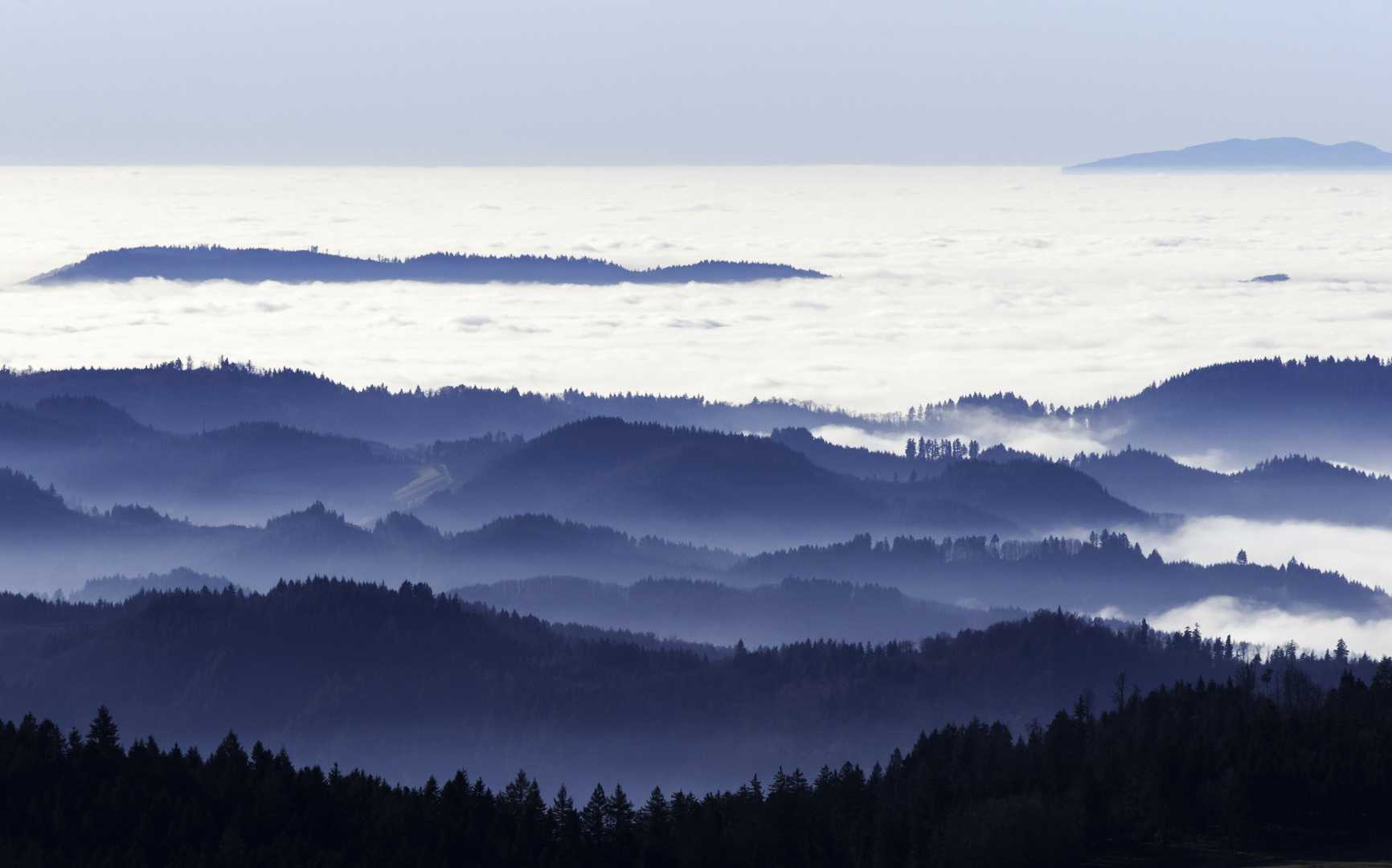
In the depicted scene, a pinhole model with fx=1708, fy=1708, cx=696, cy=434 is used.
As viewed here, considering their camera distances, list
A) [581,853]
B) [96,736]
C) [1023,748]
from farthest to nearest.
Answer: [1023,748] → [96,736] → [581,853]

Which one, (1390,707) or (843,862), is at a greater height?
(1390,707)

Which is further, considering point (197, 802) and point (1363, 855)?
point (197, 802)

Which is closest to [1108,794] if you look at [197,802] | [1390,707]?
[1390,707]

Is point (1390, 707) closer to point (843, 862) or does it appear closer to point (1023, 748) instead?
point (1023, 748)

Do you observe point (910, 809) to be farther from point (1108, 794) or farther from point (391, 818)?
point (391, 818)

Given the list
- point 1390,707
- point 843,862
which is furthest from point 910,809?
point 1390,707

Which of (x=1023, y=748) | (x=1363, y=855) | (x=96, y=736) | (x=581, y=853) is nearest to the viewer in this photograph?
(x=1363, y=855)
